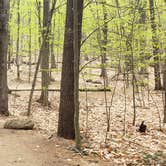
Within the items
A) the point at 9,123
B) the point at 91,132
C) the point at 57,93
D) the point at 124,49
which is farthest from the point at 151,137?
the point at 57,93

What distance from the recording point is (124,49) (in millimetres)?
11039

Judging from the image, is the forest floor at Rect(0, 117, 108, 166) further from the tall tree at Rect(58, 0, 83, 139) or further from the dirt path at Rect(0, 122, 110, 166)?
the tall tree at Rect(58, 0, 83, 139)

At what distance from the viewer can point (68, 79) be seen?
7559 millimetres

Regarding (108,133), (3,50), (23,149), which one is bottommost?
(108,133)

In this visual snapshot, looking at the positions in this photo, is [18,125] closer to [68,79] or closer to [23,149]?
[23,149]

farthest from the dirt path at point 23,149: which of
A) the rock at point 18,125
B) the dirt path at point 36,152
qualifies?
the rock at point 18,125

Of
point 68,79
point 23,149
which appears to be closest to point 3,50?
point 68,79

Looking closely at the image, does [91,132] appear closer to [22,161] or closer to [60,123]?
[60,123]

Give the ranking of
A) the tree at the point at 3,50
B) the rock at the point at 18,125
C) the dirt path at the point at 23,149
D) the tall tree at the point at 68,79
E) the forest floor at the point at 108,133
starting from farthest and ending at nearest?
the tree at the point at 3,50, the rock at the point at 18,125, the tall tree at the point at 68,79, the forest floor at the point at 108,133, the dirt path at the point at 23,149

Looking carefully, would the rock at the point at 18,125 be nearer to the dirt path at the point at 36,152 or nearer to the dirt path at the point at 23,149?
the dirt path at the point at 23,149

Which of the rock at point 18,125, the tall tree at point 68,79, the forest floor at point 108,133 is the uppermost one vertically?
the tall tree at point 68,79

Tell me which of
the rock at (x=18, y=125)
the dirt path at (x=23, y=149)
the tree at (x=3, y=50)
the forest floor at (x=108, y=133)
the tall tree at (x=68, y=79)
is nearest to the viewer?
the dirt path at (x=23, y=149)

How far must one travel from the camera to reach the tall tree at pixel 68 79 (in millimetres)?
7496

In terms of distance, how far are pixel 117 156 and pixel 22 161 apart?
91.2 inches
